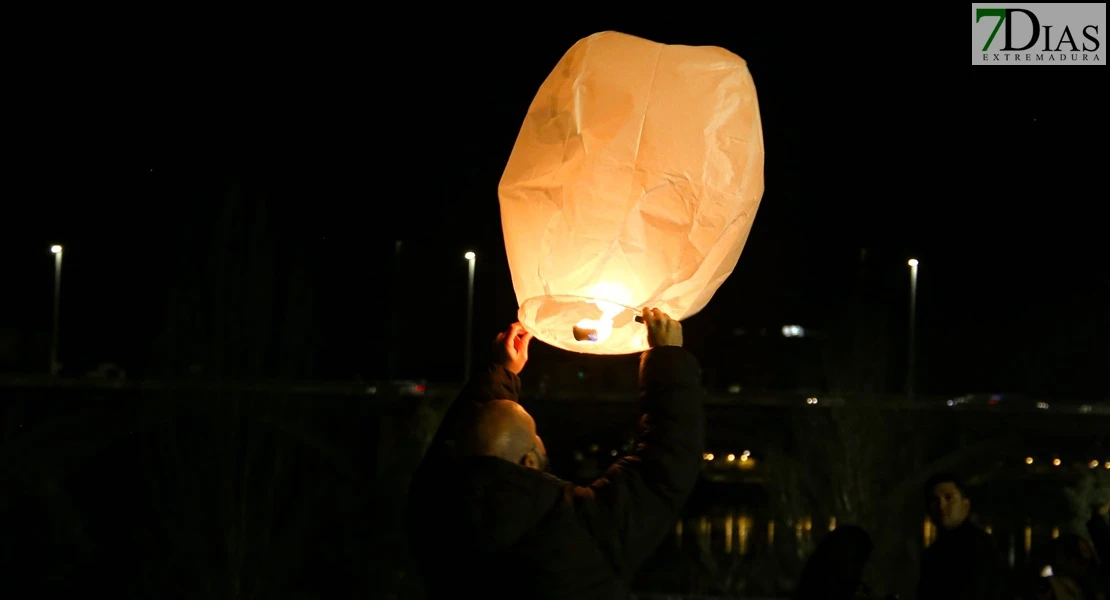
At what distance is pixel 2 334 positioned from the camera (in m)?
41.4

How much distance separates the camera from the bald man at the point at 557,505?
2.21m

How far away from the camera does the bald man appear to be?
7.26ft

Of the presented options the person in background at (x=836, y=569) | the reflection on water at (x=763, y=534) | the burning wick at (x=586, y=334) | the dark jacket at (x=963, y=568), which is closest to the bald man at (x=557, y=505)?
the burning wick at (x=586, y=334)

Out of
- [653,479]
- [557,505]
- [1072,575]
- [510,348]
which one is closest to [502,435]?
[557,505]

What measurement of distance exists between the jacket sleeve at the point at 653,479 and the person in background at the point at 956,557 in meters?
1.60

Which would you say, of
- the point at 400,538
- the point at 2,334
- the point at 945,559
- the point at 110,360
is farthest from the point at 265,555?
the point at 2,334

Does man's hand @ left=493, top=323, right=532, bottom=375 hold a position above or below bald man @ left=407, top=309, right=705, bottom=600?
above

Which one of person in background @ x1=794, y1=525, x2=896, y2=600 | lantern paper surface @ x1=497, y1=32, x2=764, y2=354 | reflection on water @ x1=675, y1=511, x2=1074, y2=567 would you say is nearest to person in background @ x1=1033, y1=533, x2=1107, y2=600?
person in background @ x1=794, y1=525, x2=896, y2=600

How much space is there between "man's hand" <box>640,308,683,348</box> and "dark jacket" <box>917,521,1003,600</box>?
1.61 metres

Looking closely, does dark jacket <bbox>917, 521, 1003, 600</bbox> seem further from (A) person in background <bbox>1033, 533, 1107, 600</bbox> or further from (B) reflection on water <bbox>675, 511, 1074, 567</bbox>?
(B) reflection on water <bbox>675, 511, 1074, 567</bbox>

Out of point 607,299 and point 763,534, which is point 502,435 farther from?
point 763,534

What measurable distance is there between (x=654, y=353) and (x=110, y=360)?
137 ft

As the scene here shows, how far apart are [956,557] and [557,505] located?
185cm

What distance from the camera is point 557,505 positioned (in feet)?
7.34
